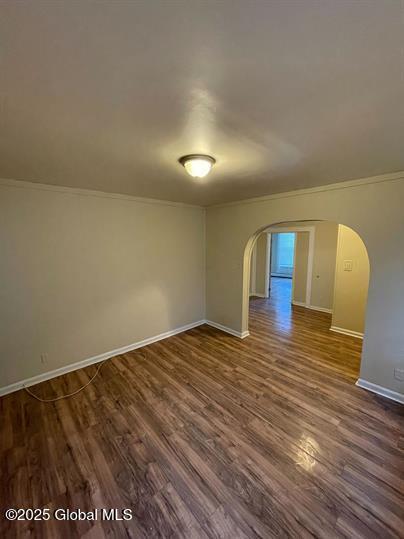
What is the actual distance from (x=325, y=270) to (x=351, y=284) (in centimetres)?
146

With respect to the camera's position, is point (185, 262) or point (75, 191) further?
point (185, 262)

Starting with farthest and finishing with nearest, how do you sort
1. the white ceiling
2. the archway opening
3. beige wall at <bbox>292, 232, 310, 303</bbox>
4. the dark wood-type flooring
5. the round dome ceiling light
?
beige wall at <bbox>292, 232, 310, 303</bbox> → the archway opening → the round dome ceiling light → the dark wood-type flooring → the white ceiling

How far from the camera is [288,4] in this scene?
2.12 ft

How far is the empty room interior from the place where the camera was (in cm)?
82

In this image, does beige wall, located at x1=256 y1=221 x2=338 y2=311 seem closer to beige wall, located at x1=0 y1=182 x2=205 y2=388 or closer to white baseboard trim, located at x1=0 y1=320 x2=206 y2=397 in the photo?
beige wall, located at x1=0 y1=182 x2=205 y2=388

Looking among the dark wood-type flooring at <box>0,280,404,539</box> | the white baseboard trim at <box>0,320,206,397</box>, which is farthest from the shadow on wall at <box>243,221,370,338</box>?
the white baseboard trim at <box>0,320,206,397</box>

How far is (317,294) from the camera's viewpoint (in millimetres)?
5562

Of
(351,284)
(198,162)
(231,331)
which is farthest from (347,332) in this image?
(198,162)

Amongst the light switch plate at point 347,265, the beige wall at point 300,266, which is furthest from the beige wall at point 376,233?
the beige wall at point 300,266

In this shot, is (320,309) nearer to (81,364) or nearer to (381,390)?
(381,390)

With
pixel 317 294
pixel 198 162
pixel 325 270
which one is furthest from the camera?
pixel 317 294

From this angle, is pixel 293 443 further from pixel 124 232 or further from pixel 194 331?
pixel 124 232

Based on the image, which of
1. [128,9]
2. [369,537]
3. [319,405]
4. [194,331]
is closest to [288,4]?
[128,9]

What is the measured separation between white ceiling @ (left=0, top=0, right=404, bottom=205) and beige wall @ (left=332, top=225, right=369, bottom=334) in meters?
2.30
